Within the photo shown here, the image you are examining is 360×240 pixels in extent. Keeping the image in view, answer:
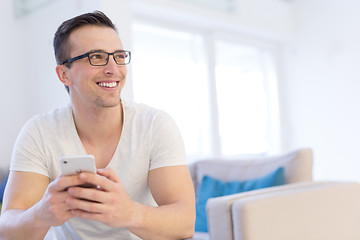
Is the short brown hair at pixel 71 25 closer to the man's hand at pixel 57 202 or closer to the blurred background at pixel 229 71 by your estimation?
the man's hand at pixel 57 202

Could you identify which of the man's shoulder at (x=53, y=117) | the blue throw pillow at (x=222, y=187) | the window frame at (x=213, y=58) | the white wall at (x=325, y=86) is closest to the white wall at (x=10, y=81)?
the window frame at (x=213, y=58)

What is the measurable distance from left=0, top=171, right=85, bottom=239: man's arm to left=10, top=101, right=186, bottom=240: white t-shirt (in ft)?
0.15

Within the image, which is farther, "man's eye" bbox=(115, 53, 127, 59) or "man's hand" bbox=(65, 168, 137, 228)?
"man's eye" bbox=(115, 53, 127, 59)

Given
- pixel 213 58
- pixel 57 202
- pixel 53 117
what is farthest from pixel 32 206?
pixel 213 58

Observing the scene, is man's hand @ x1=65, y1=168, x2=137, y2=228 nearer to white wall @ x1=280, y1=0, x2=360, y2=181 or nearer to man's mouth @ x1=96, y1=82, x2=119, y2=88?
man's mouth @ x1=96, y1=82, x2=119, y2=88

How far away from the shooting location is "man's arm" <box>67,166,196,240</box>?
1071 millimetres

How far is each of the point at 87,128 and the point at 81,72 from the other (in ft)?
0.66

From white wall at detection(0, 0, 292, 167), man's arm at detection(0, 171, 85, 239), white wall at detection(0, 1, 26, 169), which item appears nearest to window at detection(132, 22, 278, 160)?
white wall at detection(0, 0, 292, 167)

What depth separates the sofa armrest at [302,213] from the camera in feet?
5.28

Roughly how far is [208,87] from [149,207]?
3.58 m

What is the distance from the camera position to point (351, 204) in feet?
6.49

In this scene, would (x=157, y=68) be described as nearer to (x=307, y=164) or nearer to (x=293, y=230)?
(x=307, y=164)

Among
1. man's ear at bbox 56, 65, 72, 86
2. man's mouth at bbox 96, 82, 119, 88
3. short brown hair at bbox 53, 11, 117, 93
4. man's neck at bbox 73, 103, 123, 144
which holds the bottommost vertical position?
man's neck at bbox 73, 103, 123, 144

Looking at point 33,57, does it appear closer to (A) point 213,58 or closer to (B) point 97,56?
(A) point 213,58
